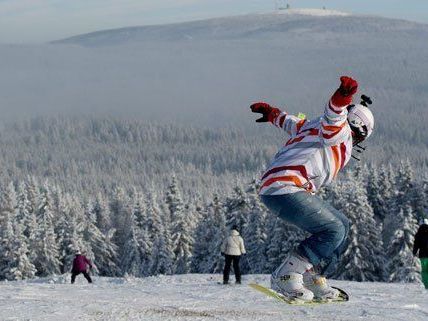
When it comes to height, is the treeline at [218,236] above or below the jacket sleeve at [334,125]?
below

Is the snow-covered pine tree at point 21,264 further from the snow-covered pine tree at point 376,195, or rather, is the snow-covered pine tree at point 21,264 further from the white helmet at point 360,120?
the white helmet at point 360,120

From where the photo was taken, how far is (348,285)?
2236cm

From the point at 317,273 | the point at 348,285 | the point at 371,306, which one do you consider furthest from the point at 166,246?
the point at 317,273

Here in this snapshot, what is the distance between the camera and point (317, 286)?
11703mm

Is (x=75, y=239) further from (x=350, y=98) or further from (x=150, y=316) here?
(x=350, y=98)

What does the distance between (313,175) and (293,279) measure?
164 centimetres

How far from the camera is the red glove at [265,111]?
11812mm

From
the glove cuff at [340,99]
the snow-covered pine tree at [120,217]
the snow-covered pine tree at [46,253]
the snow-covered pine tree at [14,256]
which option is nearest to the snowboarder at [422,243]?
the glove cuff at [340,99]

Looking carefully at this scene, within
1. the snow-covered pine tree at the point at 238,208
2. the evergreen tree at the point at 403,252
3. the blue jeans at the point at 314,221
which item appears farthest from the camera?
the snow-covered pine tree at the point at 238,208

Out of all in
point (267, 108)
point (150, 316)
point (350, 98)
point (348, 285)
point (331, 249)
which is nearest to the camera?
point (350, 98)

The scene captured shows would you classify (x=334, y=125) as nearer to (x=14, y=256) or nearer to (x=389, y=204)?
(x=389, y=204)

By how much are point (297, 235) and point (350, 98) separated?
127ft

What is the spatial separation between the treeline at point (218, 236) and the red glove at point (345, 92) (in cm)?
3368

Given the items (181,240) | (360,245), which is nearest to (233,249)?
(360,245)
